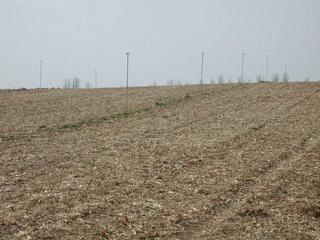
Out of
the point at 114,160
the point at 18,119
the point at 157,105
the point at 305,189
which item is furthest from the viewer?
the point at 157,105

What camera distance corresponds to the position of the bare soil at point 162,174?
7.46 m

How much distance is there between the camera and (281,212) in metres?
7.98

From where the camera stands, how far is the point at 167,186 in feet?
30.6

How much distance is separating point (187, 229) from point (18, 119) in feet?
37.9

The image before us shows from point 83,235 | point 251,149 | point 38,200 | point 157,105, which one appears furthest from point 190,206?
point 157,105

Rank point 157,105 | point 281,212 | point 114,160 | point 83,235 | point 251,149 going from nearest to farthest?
point 83,235 → point 281,212 → point 114,160 → point 251,149 → point 157,105

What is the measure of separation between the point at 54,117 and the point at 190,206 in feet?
34.5

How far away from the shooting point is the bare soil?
294 inches

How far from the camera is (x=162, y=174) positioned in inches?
396

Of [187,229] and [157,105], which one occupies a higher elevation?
[157,105]

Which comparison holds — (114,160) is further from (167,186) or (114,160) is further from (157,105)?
(157,105)

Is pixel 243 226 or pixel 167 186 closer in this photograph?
pixel 243 226

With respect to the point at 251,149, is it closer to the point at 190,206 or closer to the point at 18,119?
the point at 190,206

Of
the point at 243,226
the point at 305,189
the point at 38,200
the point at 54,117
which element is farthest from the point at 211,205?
the point at 54,117
